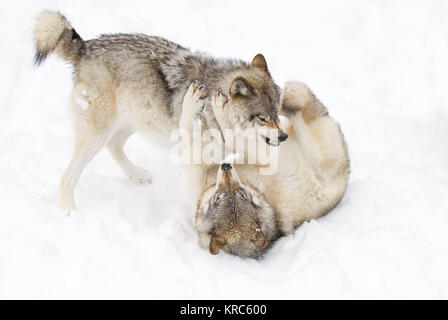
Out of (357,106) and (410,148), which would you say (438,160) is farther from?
(357,106)

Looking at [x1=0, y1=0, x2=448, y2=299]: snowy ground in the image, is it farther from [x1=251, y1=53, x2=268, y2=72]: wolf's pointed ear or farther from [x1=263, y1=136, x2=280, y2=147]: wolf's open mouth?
[x1=251, y1=53, x2=268, y2=72]: wolf's pointed ear

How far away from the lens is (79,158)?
4.46 m

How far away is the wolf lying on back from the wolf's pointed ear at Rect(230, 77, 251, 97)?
0.15 m

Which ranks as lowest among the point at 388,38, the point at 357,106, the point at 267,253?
the point at 267,253

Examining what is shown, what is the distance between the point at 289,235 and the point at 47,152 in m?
3.19

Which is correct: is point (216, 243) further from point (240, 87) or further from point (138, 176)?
point (138, 176)

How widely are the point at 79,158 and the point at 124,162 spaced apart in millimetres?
782

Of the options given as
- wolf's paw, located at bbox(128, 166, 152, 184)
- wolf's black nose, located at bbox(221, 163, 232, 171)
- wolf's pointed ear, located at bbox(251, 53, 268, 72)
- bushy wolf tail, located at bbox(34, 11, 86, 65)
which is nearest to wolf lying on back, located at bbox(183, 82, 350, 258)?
wolf's black nose, located at bbox(221, 163, 232, 171)

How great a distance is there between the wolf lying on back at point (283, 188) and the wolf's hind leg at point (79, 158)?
98 centimetres

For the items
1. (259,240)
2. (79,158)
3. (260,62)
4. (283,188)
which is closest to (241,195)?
(259,240)

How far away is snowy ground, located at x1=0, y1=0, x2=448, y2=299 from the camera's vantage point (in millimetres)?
3291

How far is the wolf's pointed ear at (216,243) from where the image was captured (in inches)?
149

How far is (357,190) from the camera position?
4.64m

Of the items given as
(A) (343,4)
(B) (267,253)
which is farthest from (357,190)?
(A) (343,4)
